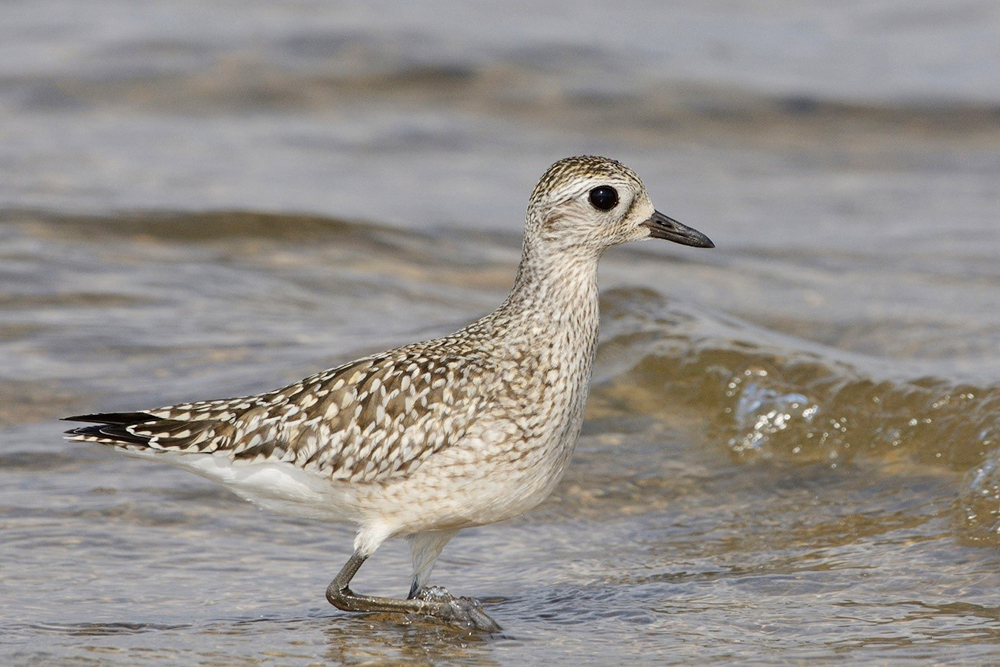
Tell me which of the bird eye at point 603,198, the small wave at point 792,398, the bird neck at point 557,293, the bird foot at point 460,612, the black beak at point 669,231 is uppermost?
the bird eye at point 603,198

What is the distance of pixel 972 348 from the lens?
10266mm

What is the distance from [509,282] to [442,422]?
6.28 m

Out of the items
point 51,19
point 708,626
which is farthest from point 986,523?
point 51,19

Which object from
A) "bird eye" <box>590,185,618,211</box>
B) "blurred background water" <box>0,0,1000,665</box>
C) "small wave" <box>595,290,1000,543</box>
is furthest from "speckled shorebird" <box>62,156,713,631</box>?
"small wave" <box>595,290,1000,543</box>

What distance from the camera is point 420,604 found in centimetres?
652

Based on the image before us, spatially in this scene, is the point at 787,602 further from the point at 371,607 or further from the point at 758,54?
the point at 758,54

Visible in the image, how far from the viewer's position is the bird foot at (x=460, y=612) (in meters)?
6.41

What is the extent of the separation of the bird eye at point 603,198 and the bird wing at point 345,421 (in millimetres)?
909

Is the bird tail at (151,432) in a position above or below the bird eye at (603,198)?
below

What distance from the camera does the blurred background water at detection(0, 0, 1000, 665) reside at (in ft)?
22.3

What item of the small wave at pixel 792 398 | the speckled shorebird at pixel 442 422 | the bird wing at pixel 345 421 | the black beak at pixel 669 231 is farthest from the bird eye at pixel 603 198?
the small wave at pixel 792 398

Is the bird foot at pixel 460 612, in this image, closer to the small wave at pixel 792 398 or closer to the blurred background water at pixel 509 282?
the blurred background water at pixel 509 282

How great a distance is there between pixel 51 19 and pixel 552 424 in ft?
49.6

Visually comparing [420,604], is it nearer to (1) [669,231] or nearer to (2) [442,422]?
(2) [442,422]
